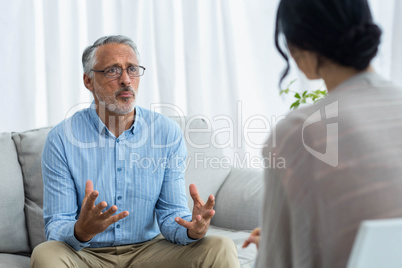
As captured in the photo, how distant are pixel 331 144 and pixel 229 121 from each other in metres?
2.53

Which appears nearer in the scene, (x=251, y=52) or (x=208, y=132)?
(x=208, y=132)

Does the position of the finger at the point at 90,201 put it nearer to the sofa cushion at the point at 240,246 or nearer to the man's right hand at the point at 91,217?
the man's right hand at the point at 91,217

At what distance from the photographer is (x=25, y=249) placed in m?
2.29

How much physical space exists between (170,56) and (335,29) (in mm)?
2427

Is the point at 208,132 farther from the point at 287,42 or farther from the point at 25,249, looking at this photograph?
the point at 287,42

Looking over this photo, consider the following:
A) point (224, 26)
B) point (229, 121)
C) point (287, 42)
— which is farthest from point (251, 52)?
point (287, 42)

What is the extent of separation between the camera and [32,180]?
235cm

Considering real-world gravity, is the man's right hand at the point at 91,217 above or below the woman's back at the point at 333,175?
below

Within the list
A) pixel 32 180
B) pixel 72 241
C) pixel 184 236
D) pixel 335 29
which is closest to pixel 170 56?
pixel 32 180

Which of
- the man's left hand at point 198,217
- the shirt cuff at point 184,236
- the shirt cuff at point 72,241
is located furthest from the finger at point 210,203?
the shirt cuff at point 72,241

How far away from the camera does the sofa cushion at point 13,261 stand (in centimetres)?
206

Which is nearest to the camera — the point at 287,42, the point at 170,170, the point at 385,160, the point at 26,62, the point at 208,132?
the point at 385,160

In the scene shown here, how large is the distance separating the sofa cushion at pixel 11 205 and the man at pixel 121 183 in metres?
0.27

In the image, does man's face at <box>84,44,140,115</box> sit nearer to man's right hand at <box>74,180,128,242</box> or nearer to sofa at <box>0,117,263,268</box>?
sofa at <box>0,117,263,268</box>
